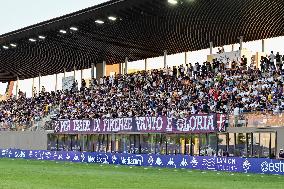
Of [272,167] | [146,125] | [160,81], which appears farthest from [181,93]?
[272,167]

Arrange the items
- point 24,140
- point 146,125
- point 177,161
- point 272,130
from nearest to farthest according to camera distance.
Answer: point 272,130 < point 177,161 < point 146,125 < point 24,140

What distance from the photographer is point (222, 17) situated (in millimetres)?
43375

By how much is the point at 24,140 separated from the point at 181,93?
21451 mm

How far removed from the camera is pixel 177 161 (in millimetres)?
37281

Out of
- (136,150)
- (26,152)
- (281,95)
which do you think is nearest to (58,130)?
(26,152)

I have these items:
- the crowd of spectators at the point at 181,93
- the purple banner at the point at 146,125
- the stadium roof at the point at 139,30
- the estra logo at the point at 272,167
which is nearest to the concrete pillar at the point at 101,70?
the stadium roof at the point at 139,30

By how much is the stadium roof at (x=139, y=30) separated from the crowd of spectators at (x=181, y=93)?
2999 mm

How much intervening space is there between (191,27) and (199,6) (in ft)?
19.6

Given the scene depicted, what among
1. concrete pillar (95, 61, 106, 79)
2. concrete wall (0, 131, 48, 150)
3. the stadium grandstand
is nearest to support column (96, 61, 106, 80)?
concrete pillar (95, 61, 106, 79)

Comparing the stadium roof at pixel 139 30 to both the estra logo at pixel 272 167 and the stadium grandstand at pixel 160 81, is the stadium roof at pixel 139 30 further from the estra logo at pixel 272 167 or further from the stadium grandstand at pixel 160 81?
the estra logo at pixel 272 167

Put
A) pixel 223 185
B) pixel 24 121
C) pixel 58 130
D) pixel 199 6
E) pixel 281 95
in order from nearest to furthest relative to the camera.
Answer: pixel 223 185, pixel 281 95, pixel 199 6, pixel 58 130, pixel 24 121

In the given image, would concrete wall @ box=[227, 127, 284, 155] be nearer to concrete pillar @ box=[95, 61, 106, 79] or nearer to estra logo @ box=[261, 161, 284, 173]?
estra logo @ box=[261, 161, 284, 173]

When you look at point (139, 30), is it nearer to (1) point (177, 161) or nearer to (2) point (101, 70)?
(1) point (177, 161)

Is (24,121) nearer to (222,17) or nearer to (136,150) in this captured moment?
(136,150)
